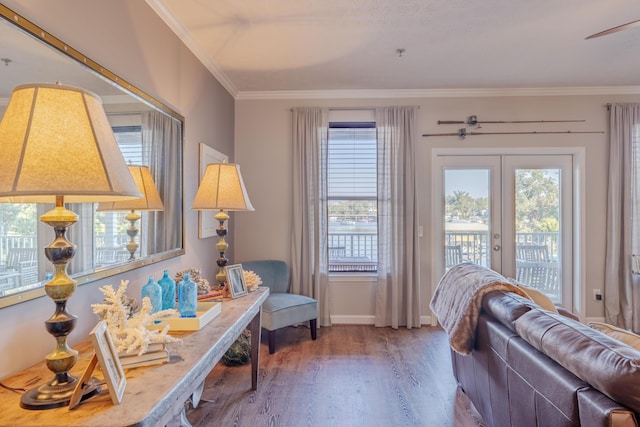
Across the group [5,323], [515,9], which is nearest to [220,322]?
[5,323]

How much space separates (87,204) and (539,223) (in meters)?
4.33

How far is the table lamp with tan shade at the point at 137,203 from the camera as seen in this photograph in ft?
5.90

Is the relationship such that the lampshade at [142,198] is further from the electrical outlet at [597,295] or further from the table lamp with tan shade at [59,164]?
the electrical outlet at [597,295]

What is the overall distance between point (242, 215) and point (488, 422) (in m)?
3.04

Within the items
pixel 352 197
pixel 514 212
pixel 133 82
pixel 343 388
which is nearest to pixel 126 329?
pixel 133 82

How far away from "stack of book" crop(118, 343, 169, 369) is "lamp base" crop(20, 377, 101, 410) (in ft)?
0.45

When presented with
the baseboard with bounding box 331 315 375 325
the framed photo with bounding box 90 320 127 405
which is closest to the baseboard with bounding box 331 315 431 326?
the baseboard with bounding box 331 315 375 325

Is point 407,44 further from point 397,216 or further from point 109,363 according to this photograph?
point 109,363

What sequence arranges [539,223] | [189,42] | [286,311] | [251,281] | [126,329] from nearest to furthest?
[126,329], [251,281], [189,42], [286,311], [539,223]

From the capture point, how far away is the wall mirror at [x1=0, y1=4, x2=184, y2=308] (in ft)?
3.86

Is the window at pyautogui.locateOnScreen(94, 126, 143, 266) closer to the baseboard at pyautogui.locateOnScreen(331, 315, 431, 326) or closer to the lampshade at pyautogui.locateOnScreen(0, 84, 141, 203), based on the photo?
the lampshade at pyautogui.locateOnScreen(0, 84, 141, 203)

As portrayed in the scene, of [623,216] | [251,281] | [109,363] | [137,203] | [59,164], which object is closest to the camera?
[59,164]

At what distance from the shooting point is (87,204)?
1525 mm

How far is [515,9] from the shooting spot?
2332 millimetres
